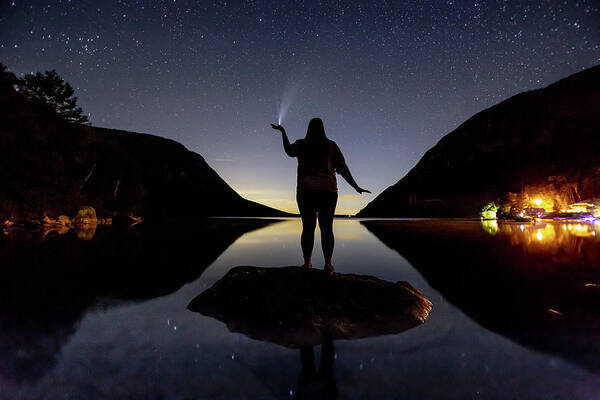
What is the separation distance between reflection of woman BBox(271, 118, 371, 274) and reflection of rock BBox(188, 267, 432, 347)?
0.51m

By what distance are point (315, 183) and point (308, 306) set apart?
A: 1.91 m

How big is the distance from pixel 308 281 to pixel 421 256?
19.6ft

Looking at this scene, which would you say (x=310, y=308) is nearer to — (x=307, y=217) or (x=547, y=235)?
(x=307, y=217)

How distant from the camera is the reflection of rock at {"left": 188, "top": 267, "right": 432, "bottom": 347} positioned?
294 cm

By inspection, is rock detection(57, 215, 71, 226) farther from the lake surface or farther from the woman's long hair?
the woman's long hair

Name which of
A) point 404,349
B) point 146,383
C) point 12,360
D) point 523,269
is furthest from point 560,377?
point 523,269

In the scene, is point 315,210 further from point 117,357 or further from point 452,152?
point 452,152

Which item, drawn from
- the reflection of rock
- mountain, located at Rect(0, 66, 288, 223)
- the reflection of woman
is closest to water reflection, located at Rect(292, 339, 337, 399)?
the reflection of rock

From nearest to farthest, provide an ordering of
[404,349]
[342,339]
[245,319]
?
1. [404,349]
2. [342,339]
3. [245,319]

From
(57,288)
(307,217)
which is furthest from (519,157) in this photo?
(57,288)

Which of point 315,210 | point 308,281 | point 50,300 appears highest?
point 315,210

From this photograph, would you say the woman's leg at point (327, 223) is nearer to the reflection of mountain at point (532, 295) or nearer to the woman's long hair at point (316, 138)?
the woman's long hair at point (316, 138)

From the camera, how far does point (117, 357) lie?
237 centimetres

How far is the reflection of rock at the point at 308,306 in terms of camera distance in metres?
2.94
